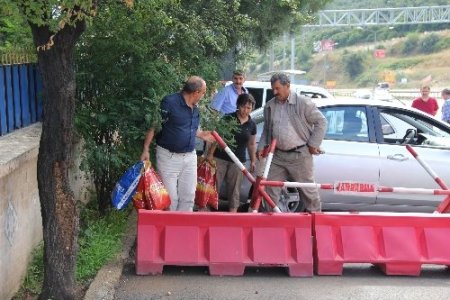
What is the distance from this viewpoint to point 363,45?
337 feet

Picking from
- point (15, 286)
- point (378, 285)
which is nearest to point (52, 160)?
point (15, 286)

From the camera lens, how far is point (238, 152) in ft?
25.9

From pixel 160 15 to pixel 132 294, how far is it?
2802 mm

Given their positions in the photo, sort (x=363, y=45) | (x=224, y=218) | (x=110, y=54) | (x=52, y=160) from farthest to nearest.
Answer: (x=363, y=45)
(x=110, y=54)
(x=224, y=218)
(x=52, y=160)

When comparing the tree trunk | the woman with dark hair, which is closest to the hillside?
the woman with dark hair

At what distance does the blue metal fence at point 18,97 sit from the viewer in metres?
6.13

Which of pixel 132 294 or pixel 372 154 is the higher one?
pixel 372 154

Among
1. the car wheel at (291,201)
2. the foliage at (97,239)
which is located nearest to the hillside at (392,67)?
the car wheel at (291,201)

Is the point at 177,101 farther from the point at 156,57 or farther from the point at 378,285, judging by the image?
the point at 378,285

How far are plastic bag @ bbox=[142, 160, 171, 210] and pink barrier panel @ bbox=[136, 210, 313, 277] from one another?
203mm

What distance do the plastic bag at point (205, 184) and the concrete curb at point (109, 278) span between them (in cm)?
91

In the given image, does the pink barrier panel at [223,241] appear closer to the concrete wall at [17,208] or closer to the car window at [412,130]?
the concrete wall at [17,208]

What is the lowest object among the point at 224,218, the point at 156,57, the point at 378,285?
the point at 378,285

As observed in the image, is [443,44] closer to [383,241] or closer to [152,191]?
[383,241]
